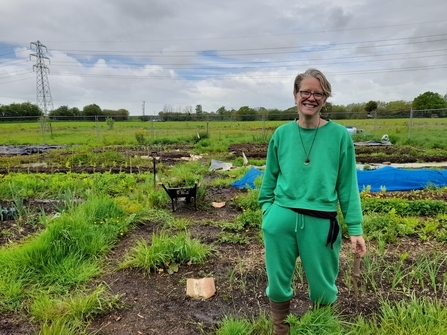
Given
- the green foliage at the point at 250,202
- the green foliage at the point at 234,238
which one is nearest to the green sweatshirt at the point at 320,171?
the green foliage at the point at 234,238

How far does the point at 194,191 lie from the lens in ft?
15.9

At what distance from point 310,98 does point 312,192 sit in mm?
499

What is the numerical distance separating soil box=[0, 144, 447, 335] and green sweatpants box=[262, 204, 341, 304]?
0.66m

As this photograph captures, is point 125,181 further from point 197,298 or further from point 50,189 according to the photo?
point 197,298

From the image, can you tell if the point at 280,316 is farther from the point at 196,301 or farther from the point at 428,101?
the point at 428,101

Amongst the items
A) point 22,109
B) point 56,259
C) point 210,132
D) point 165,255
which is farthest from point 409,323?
point 22,109

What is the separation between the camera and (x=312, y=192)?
1664 mm

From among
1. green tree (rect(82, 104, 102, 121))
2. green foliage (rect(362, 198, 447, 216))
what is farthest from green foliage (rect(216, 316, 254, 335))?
green tree (rect(82, 104, 102, 121))

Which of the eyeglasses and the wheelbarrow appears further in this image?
the wheelbarrow

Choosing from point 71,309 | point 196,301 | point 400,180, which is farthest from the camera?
point 400,180

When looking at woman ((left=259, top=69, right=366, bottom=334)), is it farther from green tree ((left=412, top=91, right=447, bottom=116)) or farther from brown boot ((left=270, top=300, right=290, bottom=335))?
green tree ((left=412, top=91, right=447, bottom=116))

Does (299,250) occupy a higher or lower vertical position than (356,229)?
lower

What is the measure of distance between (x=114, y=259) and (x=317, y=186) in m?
2.53

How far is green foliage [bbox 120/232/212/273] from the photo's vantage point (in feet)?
10.1
